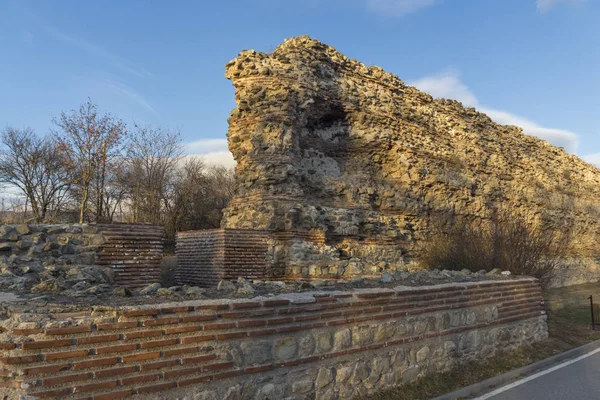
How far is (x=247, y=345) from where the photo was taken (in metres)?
3.58

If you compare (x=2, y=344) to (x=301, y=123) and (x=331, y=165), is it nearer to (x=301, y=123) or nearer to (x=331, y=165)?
(x=301, y=123)

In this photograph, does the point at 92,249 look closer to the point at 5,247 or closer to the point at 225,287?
the point at 5,247

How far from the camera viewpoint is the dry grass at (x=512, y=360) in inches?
185

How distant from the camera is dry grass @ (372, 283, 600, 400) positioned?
4.69m

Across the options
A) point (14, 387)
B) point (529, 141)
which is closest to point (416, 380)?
point (14, 387)

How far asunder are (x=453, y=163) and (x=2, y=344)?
643 inches

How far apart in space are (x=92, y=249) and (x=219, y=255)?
3185mm

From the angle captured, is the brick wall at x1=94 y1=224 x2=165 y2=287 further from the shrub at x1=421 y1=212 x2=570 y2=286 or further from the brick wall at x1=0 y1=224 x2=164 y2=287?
the shrub at x1=421 y1=212 x2=570 y2=286

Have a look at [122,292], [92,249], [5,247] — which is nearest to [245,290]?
[122,292]

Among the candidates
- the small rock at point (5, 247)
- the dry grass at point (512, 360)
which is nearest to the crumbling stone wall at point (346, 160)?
the dry grass at point (512, 360)

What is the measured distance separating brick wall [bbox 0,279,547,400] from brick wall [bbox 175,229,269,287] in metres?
4.78

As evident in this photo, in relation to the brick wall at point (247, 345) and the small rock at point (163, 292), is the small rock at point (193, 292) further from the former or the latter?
the brick wall at point (247, 345)

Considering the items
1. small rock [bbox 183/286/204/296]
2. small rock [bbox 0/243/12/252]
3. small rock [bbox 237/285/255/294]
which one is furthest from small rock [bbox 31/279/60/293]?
small rock [bbox 0/243/12/252]

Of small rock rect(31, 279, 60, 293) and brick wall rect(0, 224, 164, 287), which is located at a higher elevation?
brick wall rect(0, 224, 164, 287)
